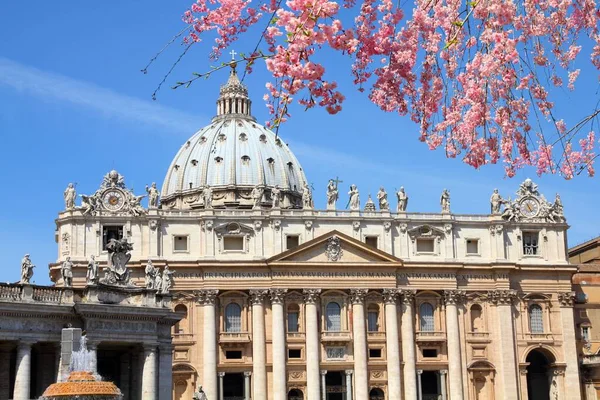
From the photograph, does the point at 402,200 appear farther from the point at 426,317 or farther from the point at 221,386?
the point at 221,386

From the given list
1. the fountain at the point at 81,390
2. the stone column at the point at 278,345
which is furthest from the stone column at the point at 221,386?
the fountain at the point at 81,390

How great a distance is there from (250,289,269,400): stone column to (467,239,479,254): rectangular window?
62.5ft

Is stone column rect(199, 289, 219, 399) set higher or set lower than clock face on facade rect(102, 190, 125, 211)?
lower

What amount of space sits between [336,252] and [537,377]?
22499mm

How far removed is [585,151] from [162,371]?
113 feet

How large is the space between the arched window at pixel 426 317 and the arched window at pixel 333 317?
7353mm

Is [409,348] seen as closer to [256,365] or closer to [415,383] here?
[415,383]

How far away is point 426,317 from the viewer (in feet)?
295

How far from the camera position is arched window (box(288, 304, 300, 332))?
87250 millimetres

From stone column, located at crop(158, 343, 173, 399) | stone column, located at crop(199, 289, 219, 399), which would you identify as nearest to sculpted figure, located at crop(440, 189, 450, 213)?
stone column, located at crop(199, 289, 219, 399)

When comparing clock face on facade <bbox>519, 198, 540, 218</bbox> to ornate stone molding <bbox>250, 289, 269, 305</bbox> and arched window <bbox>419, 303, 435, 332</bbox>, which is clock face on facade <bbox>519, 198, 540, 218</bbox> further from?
ornate stone molding <bbox>250, 289, 269, 305</bbox>

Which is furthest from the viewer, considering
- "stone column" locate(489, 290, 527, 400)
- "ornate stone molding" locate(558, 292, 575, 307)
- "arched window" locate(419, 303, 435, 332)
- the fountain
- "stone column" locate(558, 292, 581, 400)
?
"ornate stone molding" locate(558, 292, 575, 307)

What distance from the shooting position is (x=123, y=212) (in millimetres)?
87125

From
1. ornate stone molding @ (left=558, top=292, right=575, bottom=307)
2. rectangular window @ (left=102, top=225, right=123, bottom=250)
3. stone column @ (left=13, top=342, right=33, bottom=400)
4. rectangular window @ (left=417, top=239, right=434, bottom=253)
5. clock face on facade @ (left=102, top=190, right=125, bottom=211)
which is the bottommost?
stone column @ (left=13, top=342, right=33, bottom=400)
